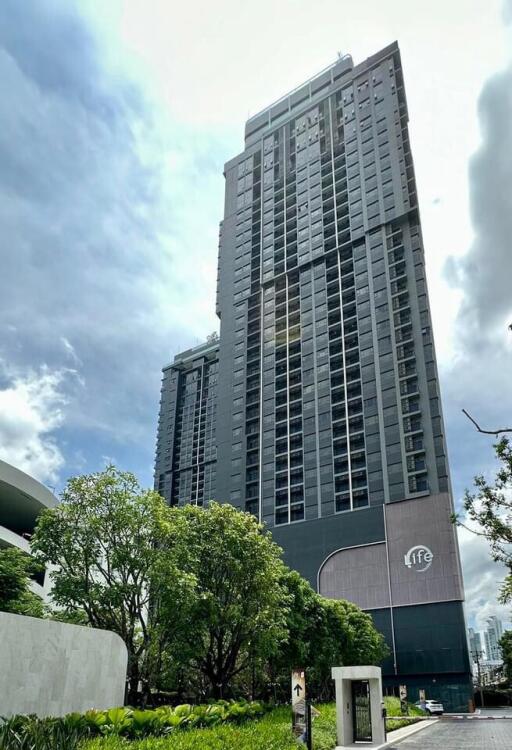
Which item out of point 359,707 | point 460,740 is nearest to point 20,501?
point 359,707

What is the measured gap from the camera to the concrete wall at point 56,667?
14.4 m

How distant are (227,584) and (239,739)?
12.1 m

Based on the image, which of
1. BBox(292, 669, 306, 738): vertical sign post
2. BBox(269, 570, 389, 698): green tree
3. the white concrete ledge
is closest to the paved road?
the white concrete ledge

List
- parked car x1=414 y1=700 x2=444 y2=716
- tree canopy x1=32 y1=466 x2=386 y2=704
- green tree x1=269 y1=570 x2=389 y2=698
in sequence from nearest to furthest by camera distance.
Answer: tree canopy x1=32 y1=466 x2=386 y2=704, green tree x1=269 y1=570 x2=389 y2=698, parked car x1=414 y1=700 x2=444 y2=716

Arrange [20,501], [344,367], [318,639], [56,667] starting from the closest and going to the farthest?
[56,667] < [318,639] < [20,501] < [344,367]

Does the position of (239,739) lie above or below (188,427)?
below

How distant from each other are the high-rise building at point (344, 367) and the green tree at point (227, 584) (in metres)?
37.8

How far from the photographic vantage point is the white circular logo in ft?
206

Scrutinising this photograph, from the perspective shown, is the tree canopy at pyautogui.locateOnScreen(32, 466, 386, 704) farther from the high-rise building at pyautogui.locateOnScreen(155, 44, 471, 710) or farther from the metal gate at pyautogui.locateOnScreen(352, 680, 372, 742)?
the high-rise building at pyautogui.locateOnScreen(155, 44, 471, 710)

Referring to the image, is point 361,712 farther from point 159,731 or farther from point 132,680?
point 159,731

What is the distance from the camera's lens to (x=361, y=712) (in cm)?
2464

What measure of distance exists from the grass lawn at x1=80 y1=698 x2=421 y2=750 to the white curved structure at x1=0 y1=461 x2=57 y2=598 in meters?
24.3

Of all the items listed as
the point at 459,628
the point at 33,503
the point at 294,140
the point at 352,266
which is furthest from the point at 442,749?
the point at 294,140

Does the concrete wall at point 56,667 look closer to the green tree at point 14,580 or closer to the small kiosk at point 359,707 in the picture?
the small kiosk at point 359,707
